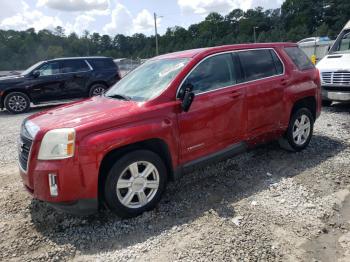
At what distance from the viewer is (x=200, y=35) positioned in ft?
326

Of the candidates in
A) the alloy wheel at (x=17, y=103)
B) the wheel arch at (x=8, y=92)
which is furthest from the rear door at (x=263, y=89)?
the alloy wheel at (x=17, y=103)

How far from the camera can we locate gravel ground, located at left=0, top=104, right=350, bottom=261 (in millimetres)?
3055

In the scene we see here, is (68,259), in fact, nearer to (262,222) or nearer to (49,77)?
(262,222)

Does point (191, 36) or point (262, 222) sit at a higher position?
point (191, 36)

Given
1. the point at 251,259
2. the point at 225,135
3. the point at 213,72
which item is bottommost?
the point at 251,259

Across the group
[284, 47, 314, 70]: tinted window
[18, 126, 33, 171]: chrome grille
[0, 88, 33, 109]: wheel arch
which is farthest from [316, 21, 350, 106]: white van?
[0, 88, 33, 109]: wheel arch

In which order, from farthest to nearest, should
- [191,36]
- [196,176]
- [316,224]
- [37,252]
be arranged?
[191,36]
[196,176]
[316,224]
[37,252]

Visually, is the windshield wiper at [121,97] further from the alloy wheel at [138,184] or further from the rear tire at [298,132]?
the rear tire at [298,132]

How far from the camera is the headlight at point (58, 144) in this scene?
3141mm

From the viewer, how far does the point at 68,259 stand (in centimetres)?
305

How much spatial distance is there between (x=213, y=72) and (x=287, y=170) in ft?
5.87

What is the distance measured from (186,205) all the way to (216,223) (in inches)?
20.4

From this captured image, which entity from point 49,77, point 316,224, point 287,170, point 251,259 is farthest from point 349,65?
point 49,77

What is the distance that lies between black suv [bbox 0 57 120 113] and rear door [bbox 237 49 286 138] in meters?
8.17
